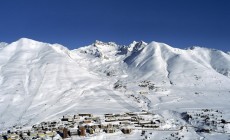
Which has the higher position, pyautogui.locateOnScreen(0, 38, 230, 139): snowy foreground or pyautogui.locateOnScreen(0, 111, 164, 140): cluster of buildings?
pyautogui.locateOnScreen(0, 38, 230, 139): snowy foreground

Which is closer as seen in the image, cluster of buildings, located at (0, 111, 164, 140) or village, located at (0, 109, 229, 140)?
cluster of buildings, located at (0, 111, 164, 140)

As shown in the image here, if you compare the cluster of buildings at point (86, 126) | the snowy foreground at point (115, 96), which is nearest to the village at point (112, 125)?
the cluster of buildings at point (86, 126)

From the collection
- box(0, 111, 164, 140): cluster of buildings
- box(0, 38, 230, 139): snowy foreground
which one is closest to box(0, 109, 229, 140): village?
box(0, 111, 164, 140): cluster of buildings

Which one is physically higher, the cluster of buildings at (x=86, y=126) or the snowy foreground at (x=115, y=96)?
the snowy foreground at (x=115, y=96)

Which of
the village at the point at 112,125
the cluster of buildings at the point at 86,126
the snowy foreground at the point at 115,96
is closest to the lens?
the cluster of buildings at the point at 86,126

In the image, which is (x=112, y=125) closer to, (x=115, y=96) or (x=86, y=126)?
(x=86, y=126)

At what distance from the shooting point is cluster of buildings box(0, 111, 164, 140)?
85938 millimetres

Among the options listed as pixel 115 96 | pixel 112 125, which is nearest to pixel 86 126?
pixel 112 125

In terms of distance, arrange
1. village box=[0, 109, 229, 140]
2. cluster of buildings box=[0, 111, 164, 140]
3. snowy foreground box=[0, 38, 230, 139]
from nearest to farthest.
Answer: cluster of buildings box=[0, 111, 164, 140] < village box=[0, 109, 229, 140] < snowy foreground box=[0, 38, 230, 139]

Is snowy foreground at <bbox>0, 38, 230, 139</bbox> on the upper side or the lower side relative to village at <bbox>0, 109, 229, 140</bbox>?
upper

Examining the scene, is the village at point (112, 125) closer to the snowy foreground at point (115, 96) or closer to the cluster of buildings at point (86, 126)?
the cluster of buildings at point (86, 126)

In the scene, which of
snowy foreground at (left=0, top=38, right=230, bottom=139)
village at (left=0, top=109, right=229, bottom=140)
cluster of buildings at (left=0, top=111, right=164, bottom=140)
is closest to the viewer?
cluster of buildings at (left=0, top=111, right=164, bottom=140)

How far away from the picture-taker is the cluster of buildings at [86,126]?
85938 mm

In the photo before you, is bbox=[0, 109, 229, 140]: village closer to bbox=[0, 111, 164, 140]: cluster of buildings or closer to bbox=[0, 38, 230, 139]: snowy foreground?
bbox=[0, 111, 164, 140]: cluster of buildings
